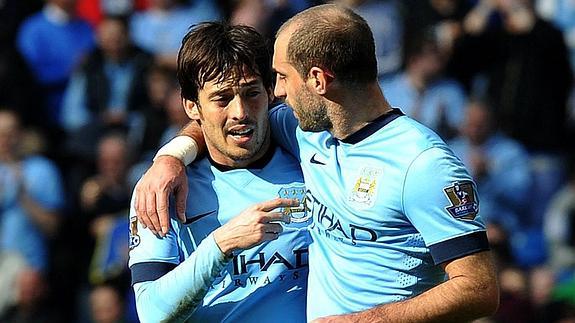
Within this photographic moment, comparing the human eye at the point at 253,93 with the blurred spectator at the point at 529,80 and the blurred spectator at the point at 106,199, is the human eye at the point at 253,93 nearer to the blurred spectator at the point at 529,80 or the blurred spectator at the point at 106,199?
the blurred spectator at the point at 106,199

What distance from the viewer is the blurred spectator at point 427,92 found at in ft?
35.0

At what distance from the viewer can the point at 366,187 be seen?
475 cm

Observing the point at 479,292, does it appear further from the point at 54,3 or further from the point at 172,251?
the point at 54,3

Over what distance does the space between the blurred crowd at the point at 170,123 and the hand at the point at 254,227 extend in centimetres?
550

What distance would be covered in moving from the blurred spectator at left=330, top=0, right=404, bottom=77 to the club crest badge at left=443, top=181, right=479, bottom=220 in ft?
21.0

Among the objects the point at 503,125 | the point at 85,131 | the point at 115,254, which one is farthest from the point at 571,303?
the point at 85,131

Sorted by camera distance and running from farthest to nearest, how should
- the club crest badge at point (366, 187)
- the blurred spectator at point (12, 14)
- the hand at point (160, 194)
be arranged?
the blurred spectator at point (12, 14), the hand at point (160, 194), the club crest badge at point (366, 187)

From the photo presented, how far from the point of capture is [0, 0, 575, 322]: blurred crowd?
10508 mm

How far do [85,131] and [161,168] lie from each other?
6.07m

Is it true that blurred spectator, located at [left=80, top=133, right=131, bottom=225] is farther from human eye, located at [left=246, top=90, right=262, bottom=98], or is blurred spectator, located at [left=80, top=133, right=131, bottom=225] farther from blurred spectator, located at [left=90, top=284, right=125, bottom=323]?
human eye, located at [left=246, top=90, right=262, bottom=98]

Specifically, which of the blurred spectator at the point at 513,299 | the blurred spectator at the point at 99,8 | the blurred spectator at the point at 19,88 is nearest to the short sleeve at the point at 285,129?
the blurred spectator at the point at 513,299

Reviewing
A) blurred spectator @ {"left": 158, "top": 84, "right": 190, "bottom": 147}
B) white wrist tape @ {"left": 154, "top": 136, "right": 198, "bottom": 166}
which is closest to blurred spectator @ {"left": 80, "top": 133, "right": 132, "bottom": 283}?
blurred spectator @ {"left": 158, "top": 84, "right": 190, "bottom": 147}

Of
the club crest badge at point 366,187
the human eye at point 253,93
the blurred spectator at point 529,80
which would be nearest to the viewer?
the club crest badge at point 366,187

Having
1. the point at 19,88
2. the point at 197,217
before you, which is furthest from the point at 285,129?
the point at 19,88
